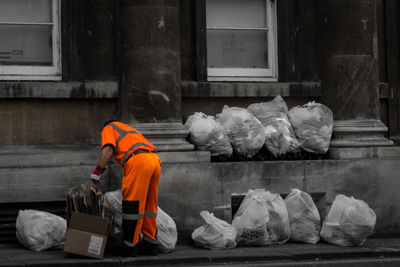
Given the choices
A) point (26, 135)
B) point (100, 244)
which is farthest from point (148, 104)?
point (100, 244)

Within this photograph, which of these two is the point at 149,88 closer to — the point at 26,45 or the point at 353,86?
the point at 26,45

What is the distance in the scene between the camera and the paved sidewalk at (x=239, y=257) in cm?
818

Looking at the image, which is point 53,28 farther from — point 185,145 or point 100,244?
point 100,244

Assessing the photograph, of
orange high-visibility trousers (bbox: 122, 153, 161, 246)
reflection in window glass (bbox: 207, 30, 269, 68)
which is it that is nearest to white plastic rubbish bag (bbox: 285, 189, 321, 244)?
orange high-visibility trousers (bbox: 122, 153, 161, 246)

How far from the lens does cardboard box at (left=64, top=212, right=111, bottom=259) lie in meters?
8.27

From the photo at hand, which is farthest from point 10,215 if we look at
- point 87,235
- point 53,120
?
point 87,235

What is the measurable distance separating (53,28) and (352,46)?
378 centimetres

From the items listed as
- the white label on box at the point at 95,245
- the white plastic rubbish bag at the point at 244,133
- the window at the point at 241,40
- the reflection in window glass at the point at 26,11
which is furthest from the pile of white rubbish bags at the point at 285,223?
the reflection in window glass at the point at 26,11

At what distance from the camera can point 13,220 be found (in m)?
9.63

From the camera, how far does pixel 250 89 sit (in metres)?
10.9

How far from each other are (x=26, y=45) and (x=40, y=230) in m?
2.51

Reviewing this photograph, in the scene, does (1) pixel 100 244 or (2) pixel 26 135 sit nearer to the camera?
(1) pixel 100 244

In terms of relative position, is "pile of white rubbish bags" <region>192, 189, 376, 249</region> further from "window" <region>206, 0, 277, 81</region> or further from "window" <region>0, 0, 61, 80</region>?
"window" <region>0, 0, 61, 80</region>

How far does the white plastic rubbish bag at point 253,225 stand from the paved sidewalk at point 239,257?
0.15 m
